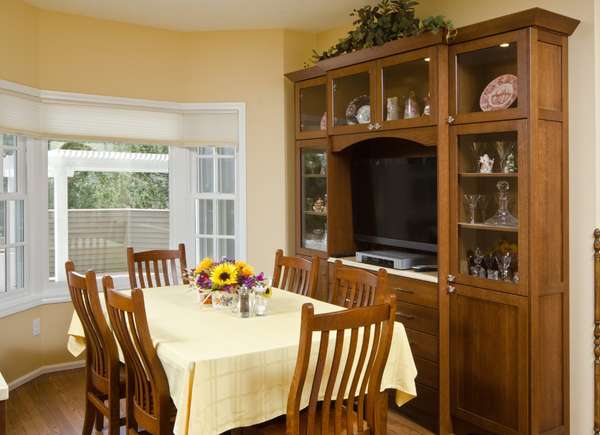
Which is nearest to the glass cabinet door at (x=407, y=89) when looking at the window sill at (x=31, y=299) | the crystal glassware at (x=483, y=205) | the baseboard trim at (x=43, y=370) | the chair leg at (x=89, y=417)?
the crystal glassware at (x=483, y=205)

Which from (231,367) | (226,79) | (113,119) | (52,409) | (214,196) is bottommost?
(52,409)

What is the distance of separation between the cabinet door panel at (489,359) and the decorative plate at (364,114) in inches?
51.7

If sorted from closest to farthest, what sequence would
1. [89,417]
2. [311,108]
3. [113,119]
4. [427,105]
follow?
[89,417] → [427,105] → [311,108] → [113,119]

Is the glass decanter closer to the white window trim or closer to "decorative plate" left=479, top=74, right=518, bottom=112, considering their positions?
"decorative plate" left=479, top=74, right=518, bottom=112

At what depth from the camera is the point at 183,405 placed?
229 centimetres

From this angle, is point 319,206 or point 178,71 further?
point 178,71

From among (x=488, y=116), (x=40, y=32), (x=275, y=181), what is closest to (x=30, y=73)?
(x=40, y=32)

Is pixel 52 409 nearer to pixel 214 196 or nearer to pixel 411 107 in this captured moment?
pixel 214 196

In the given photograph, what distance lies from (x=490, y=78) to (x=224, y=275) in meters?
1.76

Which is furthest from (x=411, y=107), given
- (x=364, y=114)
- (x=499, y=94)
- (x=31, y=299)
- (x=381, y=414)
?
(x=31, y=299)

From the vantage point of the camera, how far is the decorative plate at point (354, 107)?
13.8ft

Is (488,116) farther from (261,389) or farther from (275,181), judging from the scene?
(275,181)

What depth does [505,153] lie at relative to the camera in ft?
10.8

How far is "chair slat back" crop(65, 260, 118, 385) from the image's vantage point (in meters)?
2.89
